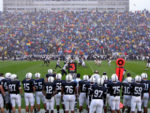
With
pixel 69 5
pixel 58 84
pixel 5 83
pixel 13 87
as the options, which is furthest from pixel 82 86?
pixel 69 5

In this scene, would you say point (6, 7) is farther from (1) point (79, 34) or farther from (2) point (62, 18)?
(1) point (79, 34)

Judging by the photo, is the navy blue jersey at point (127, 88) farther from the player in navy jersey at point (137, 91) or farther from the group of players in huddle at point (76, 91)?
the player in navy jersey at point (137, 91)

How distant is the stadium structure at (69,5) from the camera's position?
67625 millimetres

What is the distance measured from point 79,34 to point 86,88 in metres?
40.4

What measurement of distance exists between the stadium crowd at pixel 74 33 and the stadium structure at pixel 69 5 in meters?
7.79

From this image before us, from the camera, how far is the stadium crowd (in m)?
43.6

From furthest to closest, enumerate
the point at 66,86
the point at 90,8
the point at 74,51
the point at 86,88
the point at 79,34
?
the point at 90,8, the point at 79,34, the point at 74,51, the point at 86,88, the point at 66,86

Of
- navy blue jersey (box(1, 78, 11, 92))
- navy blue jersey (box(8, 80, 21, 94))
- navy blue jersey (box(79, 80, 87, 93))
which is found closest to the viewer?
navy blue jersey (box(8, 80, 21, 94))

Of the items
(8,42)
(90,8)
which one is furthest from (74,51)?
(90,8)

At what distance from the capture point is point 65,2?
67.8m

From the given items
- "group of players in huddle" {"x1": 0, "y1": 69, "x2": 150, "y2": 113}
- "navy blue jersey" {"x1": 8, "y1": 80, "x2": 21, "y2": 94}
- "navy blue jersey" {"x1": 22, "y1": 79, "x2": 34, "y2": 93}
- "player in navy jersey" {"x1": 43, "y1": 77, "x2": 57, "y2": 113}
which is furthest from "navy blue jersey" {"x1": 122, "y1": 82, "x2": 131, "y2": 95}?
"navy blue jersey" {"x1": 8, "y1": 80, "x2": 21, "y2": 94}

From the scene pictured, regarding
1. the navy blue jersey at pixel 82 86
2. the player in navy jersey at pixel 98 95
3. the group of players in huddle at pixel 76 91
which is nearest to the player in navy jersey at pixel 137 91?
the group of players in huddle at pixel 76 91

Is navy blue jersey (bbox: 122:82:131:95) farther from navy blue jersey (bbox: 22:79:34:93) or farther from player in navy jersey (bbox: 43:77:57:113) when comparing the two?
navy blue jersey (bbox: 22:79:34:93)

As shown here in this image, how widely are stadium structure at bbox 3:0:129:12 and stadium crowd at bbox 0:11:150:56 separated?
7787 mm
